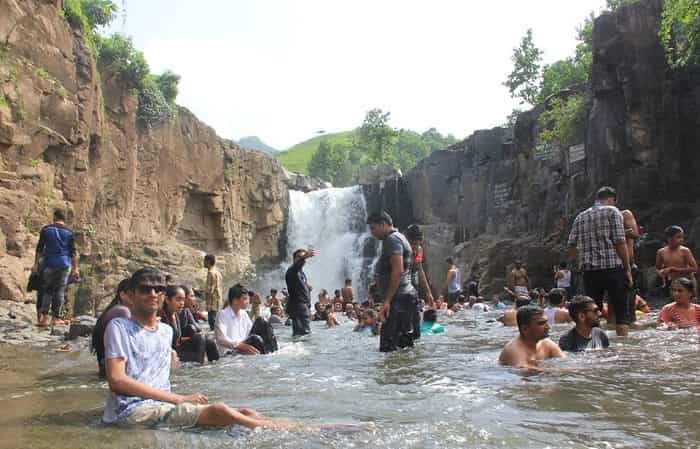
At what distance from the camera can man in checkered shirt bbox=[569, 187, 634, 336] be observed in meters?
7.78

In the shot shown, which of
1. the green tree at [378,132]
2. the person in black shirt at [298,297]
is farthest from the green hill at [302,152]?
the person in black shirt at [298,297]

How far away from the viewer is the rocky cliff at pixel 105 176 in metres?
14.4

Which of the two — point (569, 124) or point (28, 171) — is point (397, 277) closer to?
point (28, 171)

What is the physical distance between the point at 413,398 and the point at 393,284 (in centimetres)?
248

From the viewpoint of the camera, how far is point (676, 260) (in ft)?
31.8

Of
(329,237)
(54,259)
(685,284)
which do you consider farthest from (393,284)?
(329,237)

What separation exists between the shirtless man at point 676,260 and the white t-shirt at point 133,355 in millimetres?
8159

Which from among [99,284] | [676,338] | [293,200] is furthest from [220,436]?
[293,200]

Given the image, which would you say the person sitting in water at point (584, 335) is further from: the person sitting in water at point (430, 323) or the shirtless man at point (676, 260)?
the person sitting in water at point (430, 323)

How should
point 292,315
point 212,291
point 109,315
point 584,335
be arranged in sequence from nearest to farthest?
point 109,315 → point 584,335 → point 292,315 → point 212,291

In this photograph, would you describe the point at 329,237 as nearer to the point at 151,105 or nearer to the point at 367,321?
the point at 151,105

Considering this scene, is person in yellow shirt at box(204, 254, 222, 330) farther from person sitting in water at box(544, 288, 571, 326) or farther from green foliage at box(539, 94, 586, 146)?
green foliage at box(539, 94, 586, 146)

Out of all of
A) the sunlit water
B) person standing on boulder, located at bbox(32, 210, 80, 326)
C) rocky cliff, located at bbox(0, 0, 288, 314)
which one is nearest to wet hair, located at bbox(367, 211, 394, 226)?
the sunlit water

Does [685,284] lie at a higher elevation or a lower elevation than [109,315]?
higher
